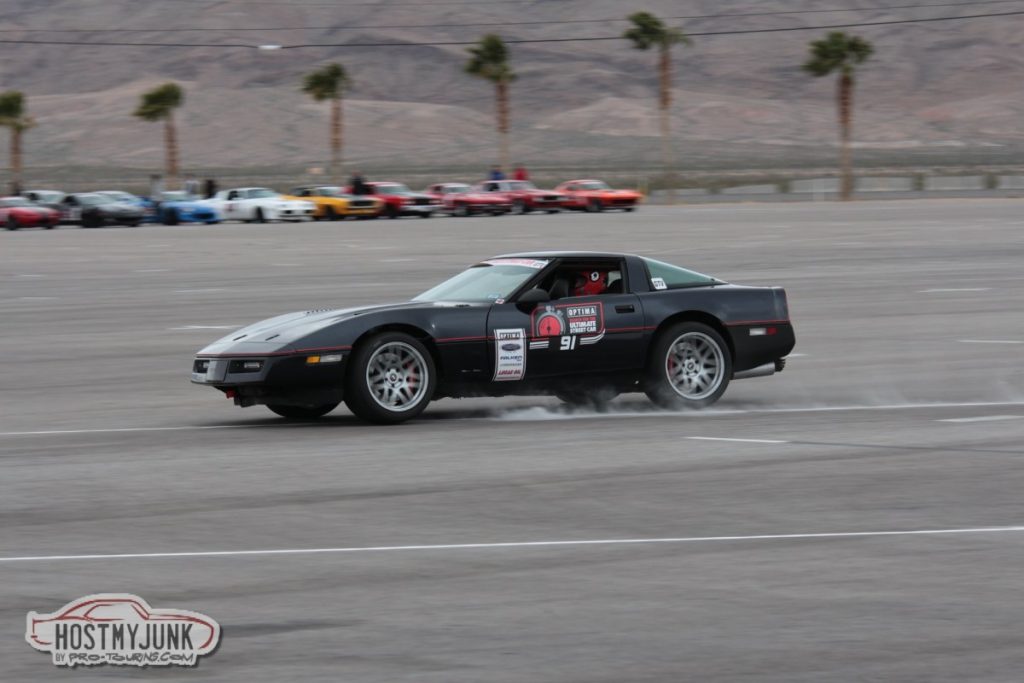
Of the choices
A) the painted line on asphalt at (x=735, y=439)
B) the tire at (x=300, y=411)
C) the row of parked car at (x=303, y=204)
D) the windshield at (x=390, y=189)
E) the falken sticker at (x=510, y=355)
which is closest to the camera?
the painted line on asphalt at (x=735, y=439)

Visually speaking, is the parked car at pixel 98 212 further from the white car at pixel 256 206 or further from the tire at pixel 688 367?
the tire at pixel 688 367

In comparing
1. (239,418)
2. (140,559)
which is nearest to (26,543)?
(140,559)

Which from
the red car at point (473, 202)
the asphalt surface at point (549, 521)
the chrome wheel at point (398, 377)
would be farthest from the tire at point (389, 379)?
the red car at point (473, 202)

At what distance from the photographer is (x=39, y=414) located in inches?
510

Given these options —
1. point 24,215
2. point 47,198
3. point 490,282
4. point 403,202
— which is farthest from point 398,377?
point 403,202

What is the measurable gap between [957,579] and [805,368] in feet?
29.9

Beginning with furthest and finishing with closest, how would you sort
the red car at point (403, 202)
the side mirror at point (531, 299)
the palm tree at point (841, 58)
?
the palm tree at point (841, 58) < the red car at point (403, 202) < the side mirror at point (531, 299)

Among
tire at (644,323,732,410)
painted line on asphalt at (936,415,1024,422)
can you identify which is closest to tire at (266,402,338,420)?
tire at (644,323,732,410)

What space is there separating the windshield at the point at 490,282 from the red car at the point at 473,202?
42.6m

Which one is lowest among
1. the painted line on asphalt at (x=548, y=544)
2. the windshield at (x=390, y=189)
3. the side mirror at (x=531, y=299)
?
the painted line on asphalt at (x=548, y=544)

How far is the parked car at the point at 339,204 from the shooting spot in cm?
5441

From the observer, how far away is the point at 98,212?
51.6 metres

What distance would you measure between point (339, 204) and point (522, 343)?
43.0 m

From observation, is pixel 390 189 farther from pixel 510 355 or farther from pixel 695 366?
pixel 510 355
